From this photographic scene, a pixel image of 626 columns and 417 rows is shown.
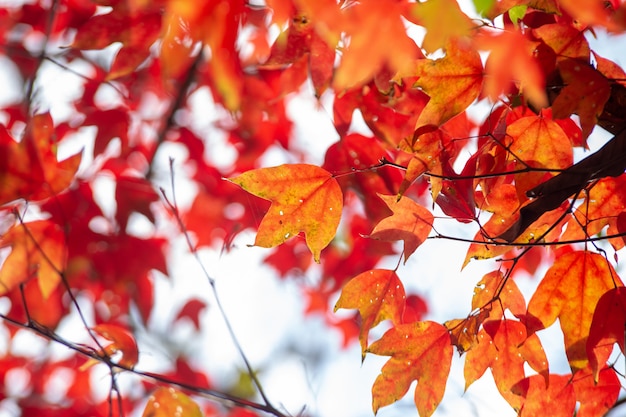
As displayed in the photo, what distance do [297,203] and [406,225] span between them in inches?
6.7

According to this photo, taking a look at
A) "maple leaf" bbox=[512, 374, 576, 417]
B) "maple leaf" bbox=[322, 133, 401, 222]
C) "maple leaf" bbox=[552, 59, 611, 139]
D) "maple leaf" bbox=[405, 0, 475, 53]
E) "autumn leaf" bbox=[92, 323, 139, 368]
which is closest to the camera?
"maple leaf" bbox=[405, 0, 475, 53]

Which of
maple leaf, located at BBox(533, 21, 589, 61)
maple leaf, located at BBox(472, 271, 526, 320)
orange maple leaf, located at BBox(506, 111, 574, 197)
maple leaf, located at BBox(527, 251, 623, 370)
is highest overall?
maple leaf, located at BBox(533, 21, 589, 61)

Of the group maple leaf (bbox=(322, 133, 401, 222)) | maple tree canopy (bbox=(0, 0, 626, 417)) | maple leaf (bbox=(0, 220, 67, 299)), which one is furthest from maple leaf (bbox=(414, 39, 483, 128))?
maple leaf (bbox=(0, 220, 67, 299))

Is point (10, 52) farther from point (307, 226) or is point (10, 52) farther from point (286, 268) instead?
point (307, 226)

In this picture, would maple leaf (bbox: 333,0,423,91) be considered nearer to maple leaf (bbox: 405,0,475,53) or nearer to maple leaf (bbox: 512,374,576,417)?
maple leaf (bbox: 405,0,475,53)

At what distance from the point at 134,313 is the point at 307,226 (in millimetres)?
1801

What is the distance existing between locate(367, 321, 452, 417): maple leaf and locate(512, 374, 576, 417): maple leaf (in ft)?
0.42

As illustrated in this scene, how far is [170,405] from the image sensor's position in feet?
3.69

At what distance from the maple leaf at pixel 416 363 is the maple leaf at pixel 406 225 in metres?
0.12

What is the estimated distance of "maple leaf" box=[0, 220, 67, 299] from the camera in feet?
4.28

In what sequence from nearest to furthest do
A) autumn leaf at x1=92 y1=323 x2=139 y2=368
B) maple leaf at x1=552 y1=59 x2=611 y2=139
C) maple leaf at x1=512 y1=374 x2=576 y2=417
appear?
maple leaf at x1=552 y1=59 x2=611 y2=139
maple leaf at x1=512 y1=374 x2=576 y2=417
autumn leaf at x1=92 y1=323 x2=139 y2=368

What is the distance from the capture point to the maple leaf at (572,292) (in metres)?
0.82

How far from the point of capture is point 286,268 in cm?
224

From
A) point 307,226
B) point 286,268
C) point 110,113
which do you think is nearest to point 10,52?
point 110,113
